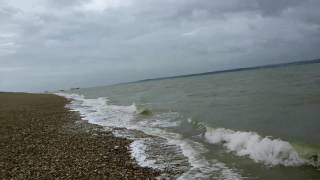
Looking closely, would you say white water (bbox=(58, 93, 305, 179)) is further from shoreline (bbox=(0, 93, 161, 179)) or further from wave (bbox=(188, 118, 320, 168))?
shoreline (bbox=(0, 93, 161, 179))

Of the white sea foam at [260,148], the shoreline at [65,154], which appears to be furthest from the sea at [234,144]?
the shoreline at [65,154]

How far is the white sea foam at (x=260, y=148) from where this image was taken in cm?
1359

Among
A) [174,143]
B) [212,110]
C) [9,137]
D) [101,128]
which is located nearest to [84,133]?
[101,128]

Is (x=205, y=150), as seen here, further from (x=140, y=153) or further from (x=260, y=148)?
(x=140, y=153)

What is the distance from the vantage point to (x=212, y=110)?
3061 centimetres

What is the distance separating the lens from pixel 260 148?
14789 millimetres

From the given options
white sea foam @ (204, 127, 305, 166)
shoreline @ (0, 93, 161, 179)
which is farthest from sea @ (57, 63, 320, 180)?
shoreline @ (0, 93, 161, 179)

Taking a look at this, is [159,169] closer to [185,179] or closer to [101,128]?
[185,179]

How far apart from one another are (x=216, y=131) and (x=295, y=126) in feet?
13.8

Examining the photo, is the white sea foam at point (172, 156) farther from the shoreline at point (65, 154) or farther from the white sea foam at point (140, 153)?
the shoreline at point (65, 154)

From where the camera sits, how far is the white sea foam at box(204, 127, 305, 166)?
535 inches

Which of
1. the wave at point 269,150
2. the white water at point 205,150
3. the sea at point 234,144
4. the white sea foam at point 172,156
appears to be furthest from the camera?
the wave at point 269,150

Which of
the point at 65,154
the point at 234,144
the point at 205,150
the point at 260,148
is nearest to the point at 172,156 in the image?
the point at 205,150

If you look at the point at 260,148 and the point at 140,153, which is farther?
the point at 140,153
